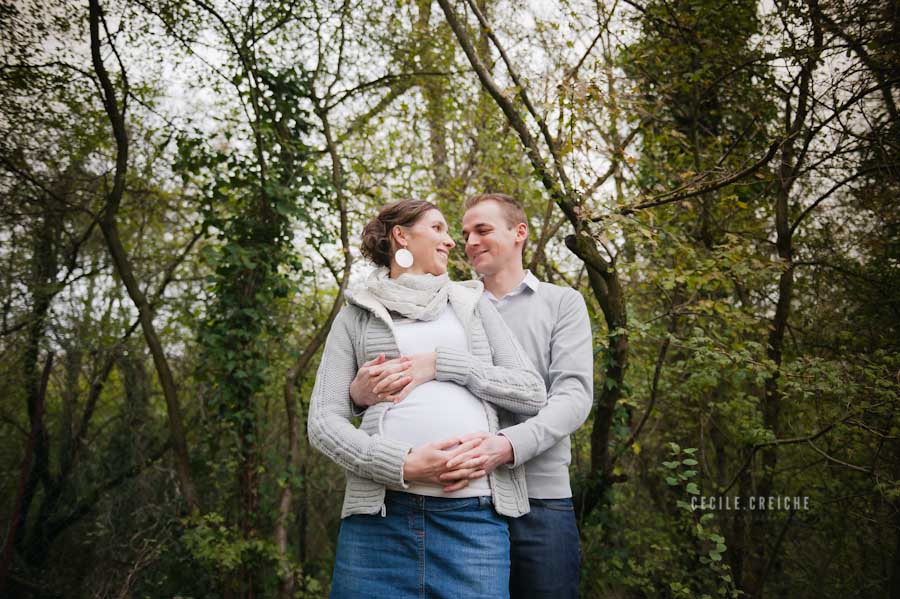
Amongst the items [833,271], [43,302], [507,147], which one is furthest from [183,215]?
[833,271]

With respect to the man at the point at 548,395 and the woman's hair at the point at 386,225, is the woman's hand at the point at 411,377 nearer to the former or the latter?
the man at the point at 548,395

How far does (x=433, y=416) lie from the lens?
178 cm

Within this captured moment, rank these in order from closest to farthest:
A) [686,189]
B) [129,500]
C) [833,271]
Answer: [686,189] < [833,271] < [129,500]

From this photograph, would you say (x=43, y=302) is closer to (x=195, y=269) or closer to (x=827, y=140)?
(x=195, y=269)

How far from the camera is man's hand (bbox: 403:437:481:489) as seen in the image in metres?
1.64

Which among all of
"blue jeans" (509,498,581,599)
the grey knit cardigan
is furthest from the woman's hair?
"blue jeans" (509,498,581,599)

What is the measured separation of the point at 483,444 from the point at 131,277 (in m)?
3.68

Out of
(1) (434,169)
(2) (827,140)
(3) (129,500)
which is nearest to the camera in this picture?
(2) (827,140)

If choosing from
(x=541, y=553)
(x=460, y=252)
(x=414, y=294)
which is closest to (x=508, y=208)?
(x=414, y=294)

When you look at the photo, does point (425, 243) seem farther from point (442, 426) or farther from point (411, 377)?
point (442, 426)

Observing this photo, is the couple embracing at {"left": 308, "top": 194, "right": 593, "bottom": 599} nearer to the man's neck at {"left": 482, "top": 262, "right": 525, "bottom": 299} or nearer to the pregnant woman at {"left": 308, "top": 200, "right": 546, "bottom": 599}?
the pregnant woman at {"left": 308, "top": 200, "right": 546, "bottom": 599}

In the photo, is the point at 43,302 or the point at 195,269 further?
the point at 195,269

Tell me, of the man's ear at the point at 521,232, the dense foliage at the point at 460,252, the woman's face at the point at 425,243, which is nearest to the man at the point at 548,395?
the man's ear at the point at 521,232

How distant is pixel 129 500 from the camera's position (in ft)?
16.4
